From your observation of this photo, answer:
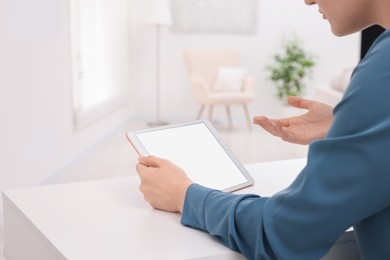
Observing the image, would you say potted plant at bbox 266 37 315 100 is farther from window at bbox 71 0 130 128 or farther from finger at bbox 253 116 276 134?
finger at bbox 253 116 276 134

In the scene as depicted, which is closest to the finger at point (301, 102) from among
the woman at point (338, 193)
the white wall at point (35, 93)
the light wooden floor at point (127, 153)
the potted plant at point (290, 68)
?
the woman at point (338, 193)

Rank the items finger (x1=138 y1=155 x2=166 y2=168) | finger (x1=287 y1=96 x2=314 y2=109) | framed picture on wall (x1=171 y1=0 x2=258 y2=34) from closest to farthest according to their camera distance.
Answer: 1. finger (x1=138 y1=155 x2=166 y2=168)
2. finger (x1=287 y1=96 x2=314 y2=109)
3. framed picture on wall (x1=171 y1=0 x2=258 y2=34)

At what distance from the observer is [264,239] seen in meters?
0.69

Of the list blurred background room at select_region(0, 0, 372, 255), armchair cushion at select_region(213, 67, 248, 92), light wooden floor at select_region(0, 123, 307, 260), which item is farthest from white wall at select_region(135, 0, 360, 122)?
light wooden floor at select_region(0, 123, 307, 260)

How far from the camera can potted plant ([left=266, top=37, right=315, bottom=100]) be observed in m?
6.25

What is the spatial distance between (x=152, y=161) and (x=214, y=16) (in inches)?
229

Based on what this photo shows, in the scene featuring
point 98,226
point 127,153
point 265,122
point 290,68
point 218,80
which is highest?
point 265,122

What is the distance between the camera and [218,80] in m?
6.15

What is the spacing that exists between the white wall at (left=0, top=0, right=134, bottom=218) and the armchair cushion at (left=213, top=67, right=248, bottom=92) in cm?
225

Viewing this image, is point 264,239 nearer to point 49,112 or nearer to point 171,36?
point 49,112

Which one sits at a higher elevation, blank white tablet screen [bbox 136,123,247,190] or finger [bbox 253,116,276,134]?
finger [bbox 253,116,276,134]

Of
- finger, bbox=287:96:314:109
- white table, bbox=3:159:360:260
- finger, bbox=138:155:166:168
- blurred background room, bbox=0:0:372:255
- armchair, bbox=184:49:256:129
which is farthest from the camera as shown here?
armchair, bbox=184:49:256:129

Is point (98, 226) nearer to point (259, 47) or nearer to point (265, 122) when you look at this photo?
point (265, 122)

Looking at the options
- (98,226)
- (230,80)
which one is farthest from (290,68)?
(98,226)
